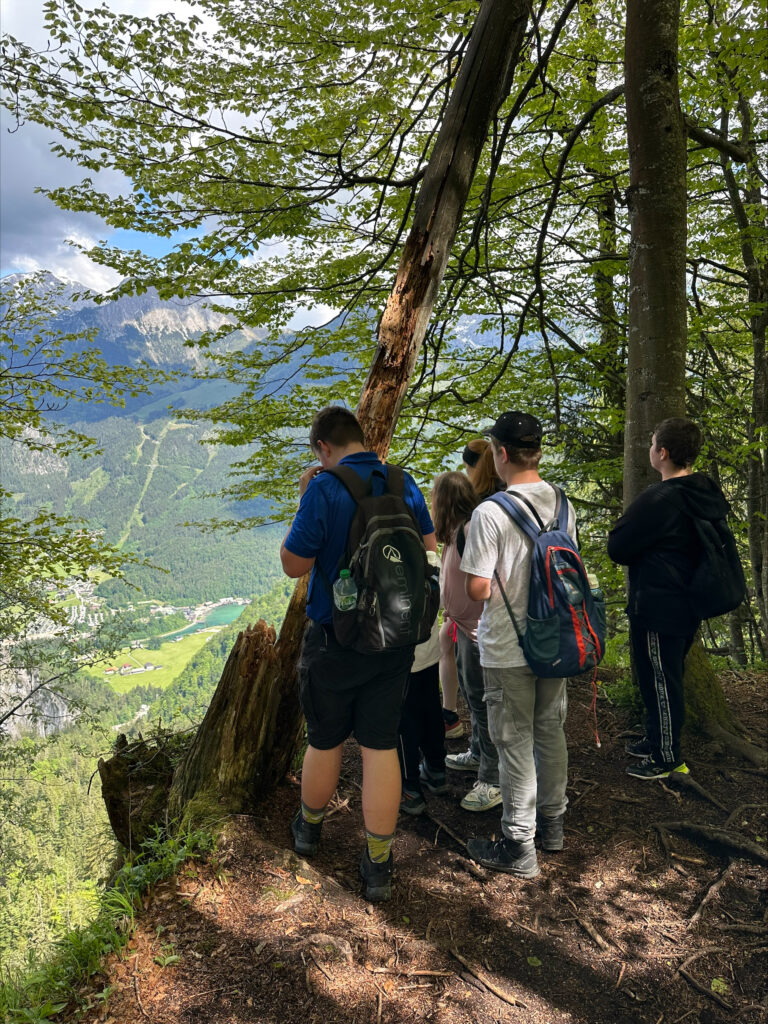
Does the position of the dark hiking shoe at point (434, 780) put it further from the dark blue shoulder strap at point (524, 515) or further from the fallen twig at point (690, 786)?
the dark blue shoulder strap at point (524, 515)

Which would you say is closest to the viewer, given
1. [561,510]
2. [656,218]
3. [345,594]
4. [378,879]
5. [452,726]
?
[345,594]

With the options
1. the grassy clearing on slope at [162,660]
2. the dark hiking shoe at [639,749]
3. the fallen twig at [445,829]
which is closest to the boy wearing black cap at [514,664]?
the fallen twig at [445,829]

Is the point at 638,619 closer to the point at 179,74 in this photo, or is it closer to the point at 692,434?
the point at 692,434

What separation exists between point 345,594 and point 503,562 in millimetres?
771

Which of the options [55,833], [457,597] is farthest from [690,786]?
[55,833]

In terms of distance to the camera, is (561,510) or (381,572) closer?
(381,572)

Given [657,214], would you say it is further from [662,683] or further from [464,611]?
[662,683]

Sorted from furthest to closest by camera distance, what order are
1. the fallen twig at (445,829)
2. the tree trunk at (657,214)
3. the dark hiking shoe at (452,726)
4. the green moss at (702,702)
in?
the dark hiking shoe at (452,726)
the green moss at (702,702)
the tree trunk at (657,214)
the fallen twig at (445,829)

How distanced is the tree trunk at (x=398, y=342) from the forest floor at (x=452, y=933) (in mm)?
408

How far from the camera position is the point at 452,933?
2275mm

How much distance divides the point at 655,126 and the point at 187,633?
156 meters

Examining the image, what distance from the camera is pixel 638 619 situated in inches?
128

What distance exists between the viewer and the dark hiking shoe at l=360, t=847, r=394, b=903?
2.40 metres

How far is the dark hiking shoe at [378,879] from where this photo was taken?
2.40 m
